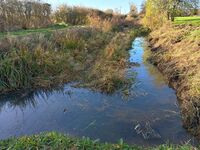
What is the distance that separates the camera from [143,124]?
748cm

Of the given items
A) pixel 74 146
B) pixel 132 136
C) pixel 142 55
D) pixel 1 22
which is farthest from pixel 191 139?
pixel 1 22

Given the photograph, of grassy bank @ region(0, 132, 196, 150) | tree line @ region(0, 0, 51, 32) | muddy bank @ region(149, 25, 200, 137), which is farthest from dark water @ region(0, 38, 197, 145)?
tree line @ region(0, 0, 51, 32)

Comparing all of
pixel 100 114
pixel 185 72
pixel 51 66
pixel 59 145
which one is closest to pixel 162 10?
pixel 51 66

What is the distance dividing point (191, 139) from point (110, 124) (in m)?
2.01

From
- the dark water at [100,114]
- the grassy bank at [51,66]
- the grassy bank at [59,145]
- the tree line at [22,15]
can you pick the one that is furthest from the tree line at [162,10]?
the grassy bank at [59,145]

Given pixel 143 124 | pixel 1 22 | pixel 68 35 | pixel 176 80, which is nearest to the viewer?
pixel 143 124

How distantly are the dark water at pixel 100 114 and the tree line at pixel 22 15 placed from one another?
33.9ft

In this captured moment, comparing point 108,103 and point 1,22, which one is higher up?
point 1,22

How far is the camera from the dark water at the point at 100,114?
278 inches

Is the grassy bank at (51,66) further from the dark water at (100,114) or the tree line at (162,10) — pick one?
the tree line at (162,10)

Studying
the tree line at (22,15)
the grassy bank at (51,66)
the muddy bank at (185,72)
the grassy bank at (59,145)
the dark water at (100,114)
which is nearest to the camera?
the grassy bank at (59,145)

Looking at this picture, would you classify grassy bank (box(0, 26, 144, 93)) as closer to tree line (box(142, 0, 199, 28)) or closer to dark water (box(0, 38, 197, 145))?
dark water (box(0, 38, 197, 145))

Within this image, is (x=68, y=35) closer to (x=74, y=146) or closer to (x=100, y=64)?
(x=100, y=64)

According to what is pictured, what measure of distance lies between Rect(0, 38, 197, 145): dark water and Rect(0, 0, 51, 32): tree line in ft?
33.9
